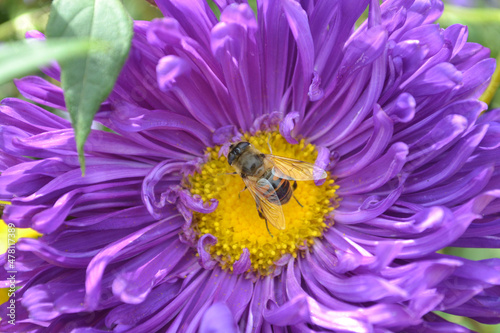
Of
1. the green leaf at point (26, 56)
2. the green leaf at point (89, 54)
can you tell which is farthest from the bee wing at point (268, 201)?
the green leaf at point (26, 56)

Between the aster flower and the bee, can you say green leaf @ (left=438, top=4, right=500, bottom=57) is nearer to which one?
the aster flower

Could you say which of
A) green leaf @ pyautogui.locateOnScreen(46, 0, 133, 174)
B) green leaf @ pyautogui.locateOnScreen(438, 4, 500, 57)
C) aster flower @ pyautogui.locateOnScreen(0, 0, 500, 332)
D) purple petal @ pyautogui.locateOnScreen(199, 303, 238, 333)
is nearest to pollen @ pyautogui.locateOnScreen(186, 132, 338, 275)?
aster flower @ pyautogui.locateOnScreen(0, 0, 500, 332)

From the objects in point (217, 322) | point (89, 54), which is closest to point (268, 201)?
point (217, 322)

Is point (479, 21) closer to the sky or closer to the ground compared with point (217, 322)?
closer to the sky

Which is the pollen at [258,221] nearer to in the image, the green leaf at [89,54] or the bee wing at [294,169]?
the bee wing at [294,169]

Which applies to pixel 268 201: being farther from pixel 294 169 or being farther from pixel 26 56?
pixel 26 56

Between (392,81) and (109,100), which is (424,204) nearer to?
(392,81)
